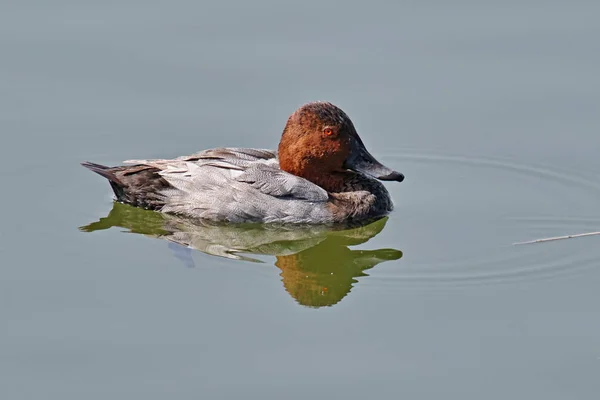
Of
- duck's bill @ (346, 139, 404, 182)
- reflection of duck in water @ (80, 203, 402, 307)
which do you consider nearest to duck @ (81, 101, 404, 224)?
duck's bill @ (346, 139, 404, 182)

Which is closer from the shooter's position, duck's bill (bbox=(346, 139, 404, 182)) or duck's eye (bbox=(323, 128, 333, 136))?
duck's eye (bbox=(323, 128, 333, 136))

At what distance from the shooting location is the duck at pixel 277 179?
1114cm

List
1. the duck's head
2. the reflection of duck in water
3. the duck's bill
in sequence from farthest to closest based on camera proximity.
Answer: the duck's bill, the duck's head, the reflection of duck in water

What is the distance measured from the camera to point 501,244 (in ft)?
34.6

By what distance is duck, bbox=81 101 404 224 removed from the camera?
439 inches

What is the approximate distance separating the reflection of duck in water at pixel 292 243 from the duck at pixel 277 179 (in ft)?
0.37

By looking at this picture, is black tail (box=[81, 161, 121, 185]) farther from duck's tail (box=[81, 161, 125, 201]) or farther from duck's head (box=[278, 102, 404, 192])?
duck's head (box=[278, 102, 404, 192])

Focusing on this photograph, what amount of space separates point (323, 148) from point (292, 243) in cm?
110

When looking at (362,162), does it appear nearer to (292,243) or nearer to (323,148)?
(323,148)

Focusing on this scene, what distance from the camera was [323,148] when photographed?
1141 cm

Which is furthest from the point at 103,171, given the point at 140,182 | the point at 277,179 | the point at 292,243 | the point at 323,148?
the point at 323,148

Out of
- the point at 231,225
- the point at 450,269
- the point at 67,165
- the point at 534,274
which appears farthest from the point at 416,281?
the point at 67,165

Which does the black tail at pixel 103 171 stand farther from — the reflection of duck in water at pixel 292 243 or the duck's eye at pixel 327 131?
the duck's eye at pixel 327 131

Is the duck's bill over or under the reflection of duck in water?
over
